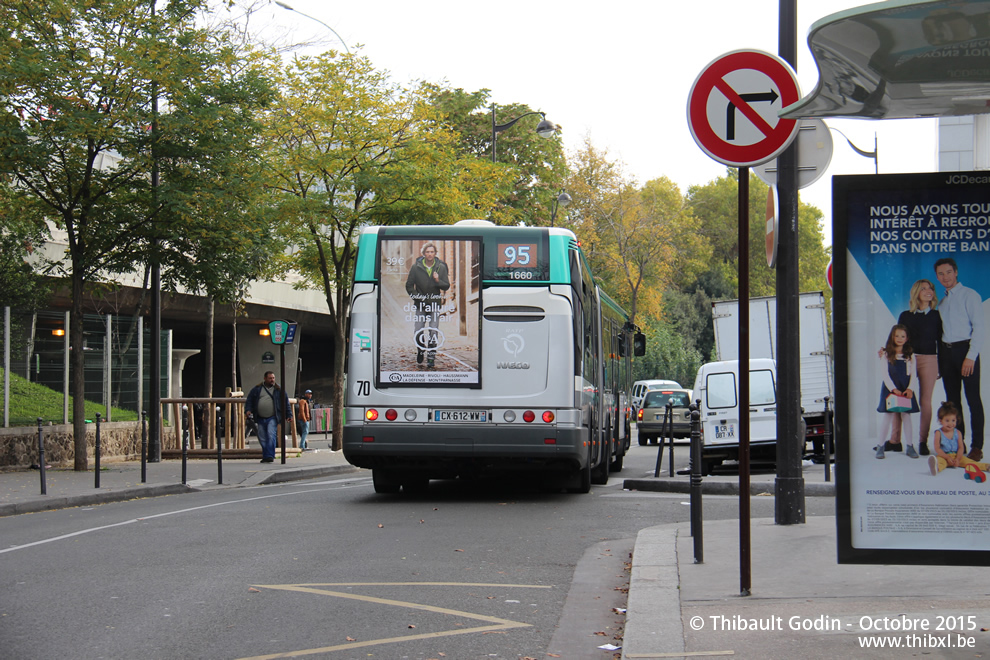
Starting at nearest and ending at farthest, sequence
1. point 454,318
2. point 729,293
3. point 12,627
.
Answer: point 12,627 < point 454,318 < point 729,293

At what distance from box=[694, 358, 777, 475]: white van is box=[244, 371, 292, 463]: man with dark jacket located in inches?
342

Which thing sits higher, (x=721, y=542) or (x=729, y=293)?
(x=729, y=293)

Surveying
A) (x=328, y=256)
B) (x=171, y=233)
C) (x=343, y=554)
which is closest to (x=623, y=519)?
(x=343, y=554)

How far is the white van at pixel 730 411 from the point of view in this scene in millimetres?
20500

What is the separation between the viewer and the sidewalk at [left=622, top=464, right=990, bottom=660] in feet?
17.7

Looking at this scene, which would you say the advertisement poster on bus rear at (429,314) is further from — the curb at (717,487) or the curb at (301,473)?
the curb at (301,473)

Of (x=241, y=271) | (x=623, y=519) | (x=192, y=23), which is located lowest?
(x=623, y=519)

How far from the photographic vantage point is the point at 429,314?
13.3 metres

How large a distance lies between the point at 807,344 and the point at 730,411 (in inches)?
132

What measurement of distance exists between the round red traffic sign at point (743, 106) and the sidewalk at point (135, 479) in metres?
10.7

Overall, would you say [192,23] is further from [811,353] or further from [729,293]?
[729,293]

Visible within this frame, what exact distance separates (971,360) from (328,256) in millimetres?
25715

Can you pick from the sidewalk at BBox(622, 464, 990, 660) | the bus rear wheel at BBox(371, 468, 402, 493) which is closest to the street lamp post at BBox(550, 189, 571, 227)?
the bus rear wheel at BBox(371, 468, 402, 493)

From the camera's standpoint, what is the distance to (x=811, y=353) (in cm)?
2330
